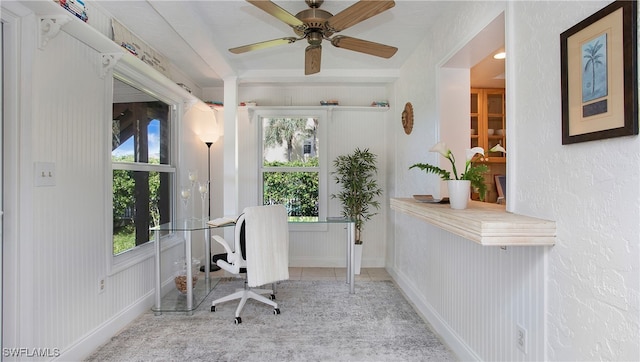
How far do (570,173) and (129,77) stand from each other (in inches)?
121

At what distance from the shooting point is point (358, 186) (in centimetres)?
405

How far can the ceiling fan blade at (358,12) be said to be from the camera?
176cm

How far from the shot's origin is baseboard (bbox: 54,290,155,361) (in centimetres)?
203

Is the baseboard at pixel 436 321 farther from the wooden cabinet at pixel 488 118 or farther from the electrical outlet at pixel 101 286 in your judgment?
the electrical outlet at pixel 101 286

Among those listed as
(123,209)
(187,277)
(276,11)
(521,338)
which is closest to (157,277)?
(187,277)

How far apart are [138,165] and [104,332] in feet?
4.50

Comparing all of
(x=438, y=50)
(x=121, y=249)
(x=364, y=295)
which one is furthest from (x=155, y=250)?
(x=438, y=50)

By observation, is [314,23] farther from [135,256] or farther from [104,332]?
[104,332]

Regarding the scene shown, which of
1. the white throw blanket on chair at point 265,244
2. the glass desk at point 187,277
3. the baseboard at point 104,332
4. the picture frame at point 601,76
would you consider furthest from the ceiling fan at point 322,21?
the baseboard at point 104,332

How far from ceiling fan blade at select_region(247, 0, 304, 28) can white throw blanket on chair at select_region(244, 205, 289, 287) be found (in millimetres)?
1481

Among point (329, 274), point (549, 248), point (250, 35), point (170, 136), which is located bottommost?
point (329, 274)

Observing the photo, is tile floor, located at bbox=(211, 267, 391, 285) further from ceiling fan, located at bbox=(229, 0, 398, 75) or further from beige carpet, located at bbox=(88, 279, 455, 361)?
ceiling fan, located at bbox=(229, 0, 398, 75)

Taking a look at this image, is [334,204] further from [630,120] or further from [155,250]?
[630,120]

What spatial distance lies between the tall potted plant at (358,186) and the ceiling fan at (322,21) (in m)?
1.74
